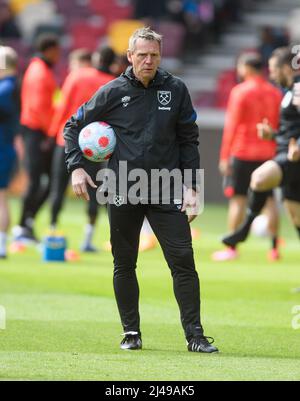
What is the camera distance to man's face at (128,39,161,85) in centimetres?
793

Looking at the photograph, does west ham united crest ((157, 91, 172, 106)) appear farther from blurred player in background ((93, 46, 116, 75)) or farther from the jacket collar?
blurred player in background ((93, 46, 116, 75))

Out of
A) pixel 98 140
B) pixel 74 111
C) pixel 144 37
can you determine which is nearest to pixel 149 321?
pixel 98 140

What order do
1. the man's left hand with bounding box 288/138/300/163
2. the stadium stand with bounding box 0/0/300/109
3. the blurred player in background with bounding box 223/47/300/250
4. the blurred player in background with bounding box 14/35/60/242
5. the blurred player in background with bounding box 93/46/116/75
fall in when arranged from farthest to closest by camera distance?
1. the stadium stand with bounding box 0/0/300/109
2. the blurred player in background with bounding box 14/35/60/242
3. the blurred player in background with bounding box 93/46/116/75
4. the blurred player in background with bounding box 223/47/300/250
5. the man's left hand with bounding box 288/138/300/163

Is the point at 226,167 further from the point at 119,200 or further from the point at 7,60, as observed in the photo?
the point at 119,200

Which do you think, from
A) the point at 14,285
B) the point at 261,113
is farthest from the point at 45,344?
the point at 261,113

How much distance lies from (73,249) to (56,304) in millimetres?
4551

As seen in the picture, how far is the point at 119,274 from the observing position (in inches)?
328

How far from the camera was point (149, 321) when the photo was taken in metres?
9.69

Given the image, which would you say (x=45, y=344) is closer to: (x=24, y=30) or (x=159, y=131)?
(x=159, y=131)


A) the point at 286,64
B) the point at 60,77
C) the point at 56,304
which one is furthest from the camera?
the point at 60,77

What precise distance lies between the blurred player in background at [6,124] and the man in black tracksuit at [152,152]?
5.43 metres

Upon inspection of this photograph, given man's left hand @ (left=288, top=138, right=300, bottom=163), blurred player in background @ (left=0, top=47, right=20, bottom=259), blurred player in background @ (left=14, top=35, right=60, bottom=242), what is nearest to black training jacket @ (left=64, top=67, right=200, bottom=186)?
man's left hand @ (left=288, top=138, right=300, bottom=163)

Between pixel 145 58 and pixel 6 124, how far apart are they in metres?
5.90

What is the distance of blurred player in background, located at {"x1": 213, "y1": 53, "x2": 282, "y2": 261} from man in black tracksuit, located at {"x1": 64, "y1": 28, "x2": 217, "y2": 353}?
6015mm
